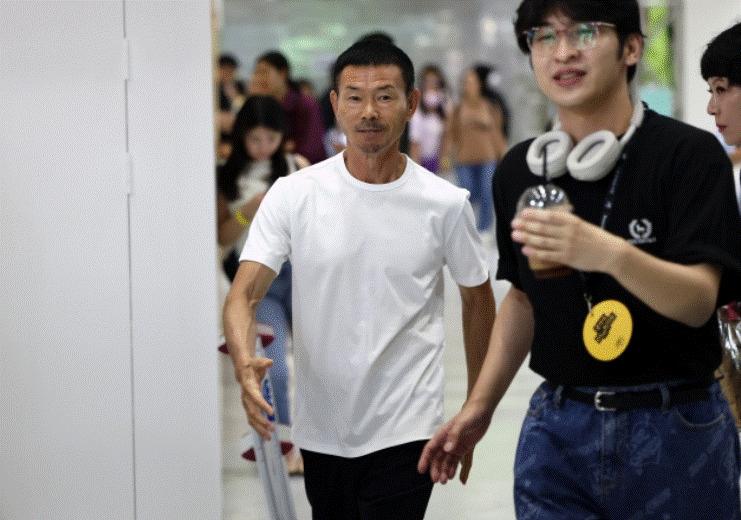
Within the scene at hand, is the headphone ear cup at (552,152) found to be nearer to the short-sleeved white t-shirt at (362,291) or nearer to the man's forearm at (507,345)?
the man's forearm at (507,345)

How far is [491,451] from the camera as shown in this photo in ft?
19.2

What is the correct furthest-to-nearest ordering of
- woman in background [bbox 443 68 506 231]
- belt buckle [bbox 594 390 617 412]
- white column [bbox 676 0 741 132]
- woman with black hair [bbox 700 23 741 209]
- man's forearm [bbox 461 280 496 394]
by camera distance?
woman in background [bbox 443 68 506 231]
white column [bbox 676 0 741 132]
man's forearm [bbox 461 280 496 394]
woman with black hair [bbox 700 23 741 209]
belt buckle [bbox 594 390 617 412]

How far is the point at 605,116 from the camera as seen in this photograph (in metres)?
2.16

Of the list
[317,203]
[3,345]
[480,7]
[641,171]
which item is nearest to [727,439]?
[641,171]

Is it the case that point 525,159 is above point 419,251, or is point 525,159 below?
above

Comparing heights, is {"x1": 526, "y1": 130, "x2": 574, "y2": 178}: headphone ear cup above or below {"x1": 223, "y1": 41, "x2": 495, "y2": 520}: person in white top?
above

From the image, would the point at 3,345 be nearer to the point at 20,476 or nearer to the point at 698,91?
the point at 20,476

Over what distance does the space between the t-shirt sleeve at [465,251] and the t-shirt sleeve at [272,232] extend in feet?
1.34

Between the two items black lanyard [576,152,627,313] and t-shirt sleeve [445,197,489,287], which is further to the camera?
t-shirt sleeve [445,197,489,287]

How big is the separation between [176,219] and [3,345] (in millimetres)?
765

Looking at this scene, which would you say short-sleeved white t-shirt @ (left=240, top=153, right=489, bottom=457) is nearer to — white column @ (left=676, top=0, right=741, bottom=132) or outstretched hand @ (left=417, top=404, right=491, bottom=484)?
outstretched hand @ (left=417, top=404, right=491, bottom=484)

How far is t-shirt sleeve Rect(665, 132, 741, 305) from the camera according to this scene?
201 centimetres

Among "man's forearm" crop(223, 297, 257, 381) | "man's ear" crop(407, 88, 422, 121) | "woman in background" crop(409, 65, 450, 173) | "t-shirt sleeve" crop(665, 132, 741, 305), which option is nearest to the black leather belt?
"t-shirt sleeve" crop(665, 132, 741, 305)

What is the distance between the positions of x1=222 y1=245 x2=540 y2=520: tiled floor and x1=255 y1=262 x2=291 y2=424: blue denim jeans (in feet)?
1.37
